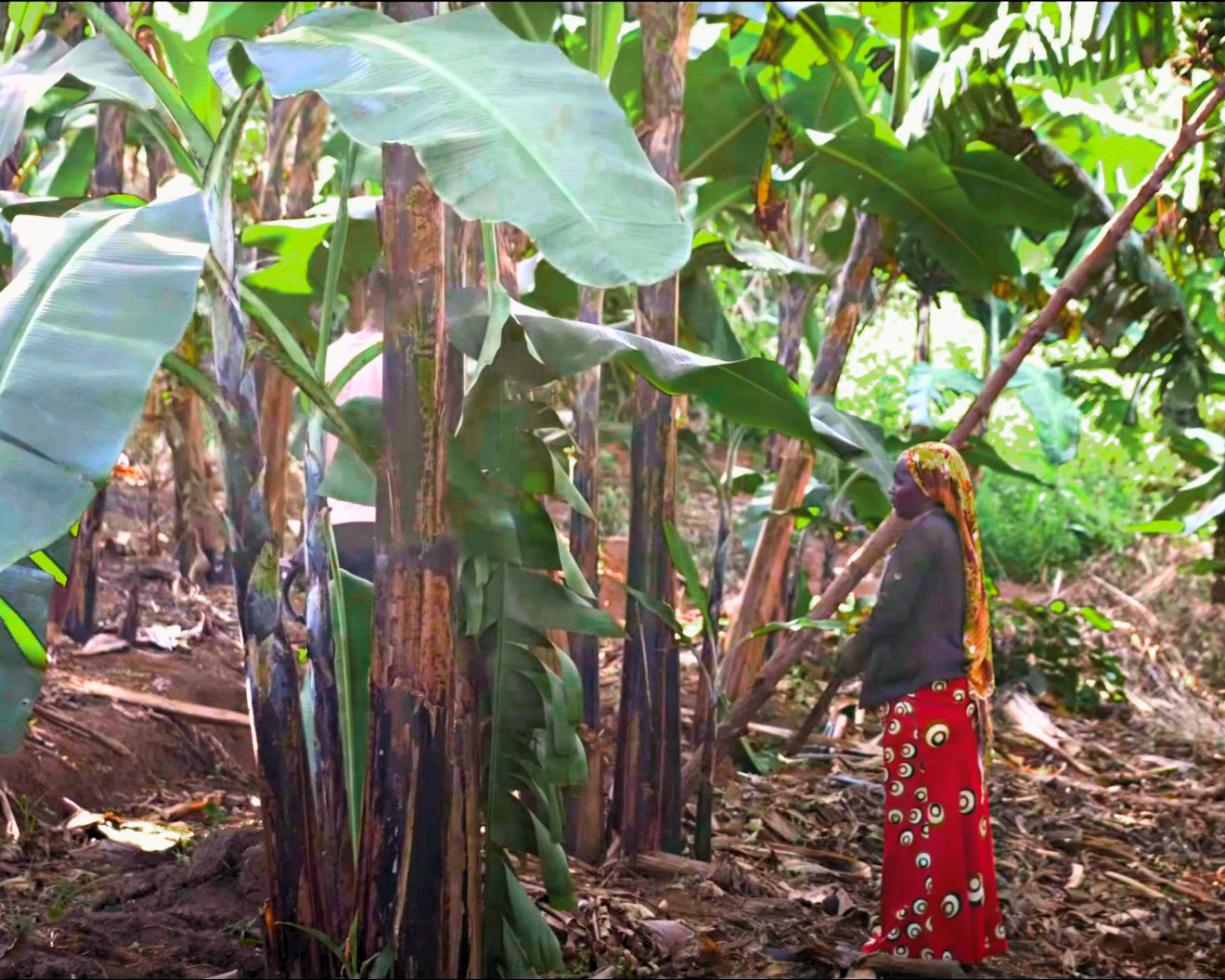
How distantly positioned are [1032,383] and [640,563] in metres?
2.75

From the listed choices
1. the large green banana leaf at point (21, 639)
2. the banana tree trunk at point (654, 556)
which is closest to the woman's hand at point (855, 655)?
the banana tree trunk at point (654, 556)

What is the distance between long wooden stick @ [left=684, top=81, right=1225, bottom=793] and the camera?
12.9ft

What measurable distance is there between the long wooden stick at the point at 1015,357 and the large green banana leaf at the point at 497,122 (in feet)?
6.81

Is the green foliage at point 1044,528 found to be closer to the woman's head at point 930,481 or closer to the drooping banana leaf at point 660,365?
the woman's head at point 930,481

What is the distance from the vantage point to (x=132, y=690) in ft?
16.8

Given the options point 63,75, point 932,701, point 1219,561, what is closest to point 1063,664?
point 1219,561

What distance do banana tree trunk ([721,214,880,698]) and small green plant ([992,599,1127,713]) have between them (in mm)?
2067

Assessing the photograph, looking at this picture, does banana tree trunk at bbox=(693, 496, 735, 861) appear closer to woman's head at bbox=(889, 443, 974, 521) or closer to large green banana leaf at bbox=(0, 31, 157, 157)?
Answer: woman's head at bbox=(889, 443, 974, 521)

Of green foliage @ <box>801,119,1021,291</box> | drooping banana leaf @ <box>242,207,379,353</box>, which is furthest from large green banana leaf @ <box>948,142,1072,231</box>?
drooping banana leaf @ <box>242,207,379,353</box>

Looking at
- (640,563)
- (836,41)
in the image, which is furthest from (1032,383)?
(640,563)

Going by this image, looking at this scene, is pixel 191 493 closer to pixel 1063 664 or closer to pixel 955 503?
pixel 955 503

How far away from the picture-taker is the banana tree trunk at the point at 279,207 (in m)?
5.88

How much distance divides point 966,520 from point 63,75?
8.87 ft

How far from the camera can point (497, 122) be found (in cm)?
217
